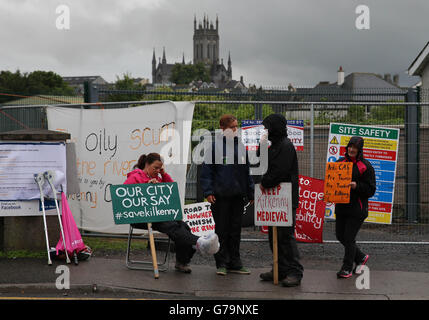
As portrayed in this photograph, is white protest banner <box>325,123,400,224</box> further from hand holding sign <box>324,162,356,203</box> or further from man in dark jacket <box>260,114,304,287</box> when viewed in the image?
man in dark jacket <box>260,114,304,287</box>

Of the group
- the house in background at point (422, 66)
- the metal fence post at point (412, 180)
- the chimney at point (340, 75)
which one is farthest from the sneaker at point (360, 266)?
the chimney at point (340, 75)

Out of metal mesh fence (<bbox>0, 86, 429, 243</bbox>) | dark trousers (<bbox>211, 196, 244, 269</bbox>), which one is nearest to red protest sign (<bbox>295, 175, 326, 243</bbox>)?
metal mesh fence (<bbox>0, 86, 429, 243</bbox>)

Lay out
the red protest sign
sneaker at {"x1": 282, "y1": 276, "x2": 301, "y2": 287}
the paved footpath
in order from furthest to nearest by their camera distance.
A: the red protest sign < sneaker at {"x1": 282, "y1": 276, "x2": 301, "y2": 287} < the paved footpath

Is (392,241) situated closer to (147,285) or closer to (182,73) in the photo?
(147,285)

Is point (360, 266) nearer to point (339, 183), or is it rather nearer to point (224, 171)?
point (339, 183)

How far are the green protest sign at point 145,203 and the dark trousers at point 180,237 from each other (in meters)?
0.13

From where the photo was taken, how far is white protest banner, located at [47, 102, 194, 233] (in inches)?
356

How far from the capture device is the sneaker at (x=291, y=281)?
689 cm

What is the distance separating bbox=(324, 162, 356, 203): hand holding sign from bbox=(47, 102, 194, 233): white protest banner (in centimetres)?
248

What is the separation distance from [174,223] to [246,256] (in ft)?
5.53

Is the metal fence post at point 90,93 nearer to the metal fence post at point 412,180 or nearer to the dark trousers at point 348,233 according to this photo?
the dark trousers at point 348,233

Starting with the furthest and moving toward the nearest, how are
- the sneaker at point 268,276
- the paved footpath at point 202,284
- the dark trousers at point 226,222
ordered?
the dark trousers at point 226,222, the sneaker at point 268,276, the paved footpath at point 202,284

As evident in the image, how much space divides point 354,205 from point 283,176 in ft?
3.48

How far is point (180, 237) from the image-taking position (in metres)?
7.53
